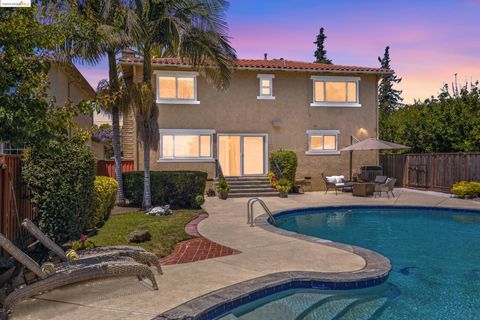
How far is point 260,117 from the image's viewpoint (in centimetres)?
2244

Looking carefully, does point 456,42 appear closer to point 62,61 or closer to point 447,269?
point 447,269

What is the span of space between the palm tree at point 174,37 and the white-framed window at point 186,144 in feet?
18.3

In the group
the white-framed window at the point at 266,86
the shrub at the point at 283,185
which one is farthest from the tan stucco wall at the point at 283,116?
the shrub at the point at 283,185

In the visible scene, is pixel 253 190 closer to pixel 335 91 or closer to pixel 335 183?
pixel 335 183

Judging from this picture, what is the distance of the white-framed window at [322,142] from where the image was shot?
75.7ft

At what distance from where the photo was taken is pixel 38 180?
7801 mm

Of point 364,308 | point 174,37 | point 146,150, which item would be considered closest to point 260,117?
point 146,150

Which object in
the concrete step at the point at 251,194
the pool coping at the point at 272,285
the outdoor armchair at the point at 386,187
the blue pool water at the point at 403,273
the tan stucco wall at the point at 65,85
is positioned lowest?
the blue pool water at the point at 403,273

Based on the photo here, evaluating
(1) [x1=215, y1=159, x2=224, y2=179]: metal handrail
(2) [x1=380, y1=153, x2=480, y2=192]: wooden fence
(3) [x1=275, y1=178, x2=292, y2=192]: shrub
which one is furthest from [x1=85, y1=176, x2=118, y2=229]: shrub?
(2) [x1=380, y1=153, x2=480, y2=192]: wooden fence

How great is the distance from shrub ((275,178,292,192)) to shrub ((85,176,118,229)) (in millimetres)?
9201

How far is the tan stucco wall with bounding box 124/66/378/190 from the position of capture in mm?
21594

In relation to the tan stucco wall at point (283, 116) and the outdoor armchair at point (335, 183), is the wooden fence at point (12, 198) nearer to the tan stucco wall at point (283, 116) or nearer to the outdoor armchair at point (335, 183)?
the tan stucco wall at point (283, 116)

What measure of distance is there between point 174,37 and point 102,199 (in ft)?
21.6

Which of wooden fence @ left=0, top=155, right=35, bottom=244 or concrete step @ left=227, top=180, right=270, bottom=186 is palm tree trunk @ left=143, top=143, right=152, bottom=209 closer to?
concrete step @ left=227, top=180, right=270, bottom=186
